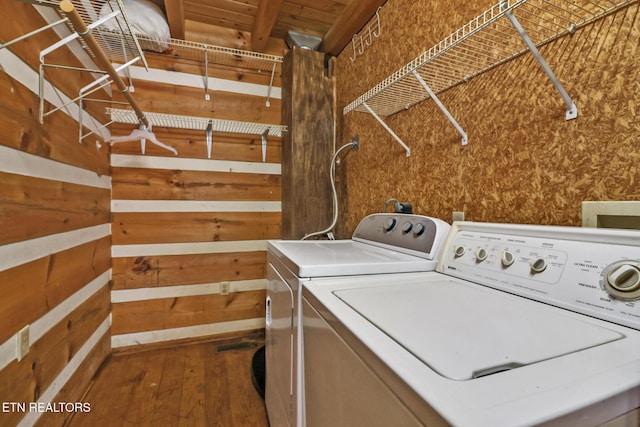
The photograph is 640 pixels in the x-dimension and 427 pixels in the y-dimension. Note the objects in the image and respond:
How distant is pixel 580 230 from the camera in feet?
2.20

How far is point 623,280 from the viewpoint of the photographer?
1.84 ft

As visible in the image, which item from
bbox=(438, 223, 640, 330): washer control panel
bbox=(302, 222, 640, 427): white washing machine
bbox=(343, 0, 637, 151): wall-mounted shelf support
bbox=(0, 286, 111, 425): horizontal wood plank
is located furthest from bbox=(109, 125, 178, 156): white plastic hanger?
bbox=(438, 223, 640, 330): washer control panel

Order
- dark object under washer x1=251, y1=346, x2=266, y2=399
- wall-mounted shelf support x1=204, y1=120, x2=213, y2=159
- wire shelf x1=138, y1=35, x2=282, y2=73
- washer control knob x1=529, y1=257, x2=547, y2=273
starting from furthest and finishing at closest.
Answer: wall-mounted shelf support x1=204, y1=120, x2=213, y2=159, wire shelf x1=138, y1=35, x2=282, y2=73, dark object under washer x1=251, y1=346, x2=266, y2=399, washer control knob x1=529, y1=257, x2=547, y2=273

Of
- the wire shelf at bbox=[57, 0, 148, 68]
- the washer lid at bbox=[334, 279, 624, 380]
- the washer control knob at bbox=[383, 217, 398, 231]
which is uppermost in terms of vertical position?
the wire shelf at bbox=[57, 0, 148, 68]

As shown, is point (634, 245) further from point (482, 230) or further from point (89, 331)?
point (89, 331)

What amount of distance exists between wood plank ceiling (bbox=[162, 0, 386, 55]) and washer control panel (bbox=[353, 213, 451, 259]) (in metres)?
1.42

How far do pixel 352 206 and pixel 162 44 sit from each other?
1761 millimetres

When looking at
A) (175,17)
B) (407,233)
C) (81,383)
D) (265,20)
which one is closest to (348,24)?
(265,20)

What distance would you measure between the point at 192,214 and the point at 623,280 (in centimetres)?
242

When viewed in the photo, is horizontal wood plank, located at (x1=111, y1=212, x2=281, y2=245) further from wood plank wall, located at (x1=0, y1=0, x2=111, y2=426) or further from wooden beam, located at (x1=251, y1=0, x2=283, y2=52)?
wooden beam, located at (x1=251, y1=0, x2=283, y2=52)

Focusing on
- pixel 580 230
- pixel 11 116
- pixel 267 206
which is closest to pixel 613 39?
pixel 580 230

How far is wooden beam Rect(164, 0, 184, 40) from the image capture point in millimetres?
1780

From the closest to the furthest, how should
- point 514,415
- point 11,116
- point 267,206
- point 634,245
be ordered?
point 514,415 < point 634,245 < point 11,116 < point 267,206

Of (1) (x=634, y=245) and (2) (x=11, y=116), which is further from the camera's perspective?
(2) (x=11, y=116)
